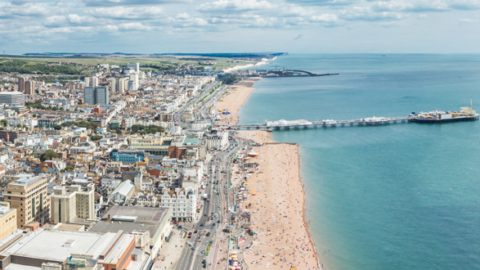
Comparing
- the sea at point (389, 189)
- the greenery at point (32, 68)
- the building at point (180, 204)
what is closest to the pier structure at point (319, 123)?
the sea at point (389, 189)

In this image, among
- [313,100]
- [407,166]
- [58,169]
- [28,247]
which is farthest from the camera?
[313,100]

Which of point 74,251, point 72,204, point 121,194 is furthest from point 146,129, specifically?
point 74,251

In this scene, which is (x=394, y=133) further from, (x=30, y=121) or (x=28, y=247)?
(x=28, y=247)

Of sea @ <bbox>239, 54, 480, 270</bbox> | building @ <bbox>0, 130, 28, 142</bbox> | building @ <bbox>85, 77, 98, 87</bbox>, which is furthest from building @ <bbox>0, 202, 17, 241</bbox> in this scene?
building @ <bbox>85, 77, 98, 87</bbox>

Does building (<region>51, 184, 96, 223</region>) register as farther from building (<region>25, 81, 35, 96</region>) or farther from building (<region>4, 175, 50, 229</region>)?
building (<region>25, 81, 35, 96</region>)

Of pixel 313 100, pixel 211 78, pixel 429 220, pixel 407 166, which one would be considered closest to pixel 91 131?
pixel 407 166

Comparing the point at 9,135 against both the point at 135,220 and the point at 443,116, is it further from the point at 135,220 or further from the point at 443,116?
the point at 443,116
